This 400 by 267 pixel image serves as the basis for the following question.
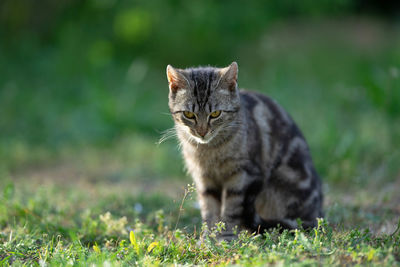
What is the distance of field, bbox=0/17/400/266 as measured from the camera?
294cm

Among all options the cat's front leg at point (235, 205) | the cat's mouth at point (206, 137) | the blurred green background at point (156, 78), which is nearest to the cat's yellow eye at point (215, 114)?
the cat's mouth at point (206, 137)

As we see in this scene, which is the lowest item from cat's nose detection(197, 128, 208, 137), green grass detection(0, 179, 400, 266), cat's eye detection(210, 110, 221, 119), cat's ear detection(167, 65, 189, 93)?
green grass detection(0, 179, 400, 266)

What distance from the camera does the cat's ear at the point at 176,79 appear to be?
356cm

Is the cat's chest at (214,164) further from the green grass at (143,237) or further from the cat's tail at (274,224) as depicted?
the cat's tail at (274,224)

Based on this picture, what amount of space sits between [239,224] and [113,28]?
740cm

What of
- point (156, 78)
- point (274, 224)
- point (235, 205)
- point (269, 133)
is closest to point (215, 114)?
point (269, 133)

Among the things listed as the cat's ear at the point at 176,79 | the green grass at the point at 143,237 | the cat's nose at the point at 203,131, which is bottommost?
the green grass at the point at 143,237

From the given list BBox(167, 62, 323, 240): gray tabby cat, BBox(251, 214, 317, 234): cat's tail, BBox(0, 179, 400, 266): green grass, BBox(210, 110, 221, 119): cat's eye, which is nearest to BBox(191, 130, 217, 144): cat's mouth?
BBox(167, 62, 323, 240): gray tabby cat

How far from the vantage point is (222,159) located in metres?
3.58

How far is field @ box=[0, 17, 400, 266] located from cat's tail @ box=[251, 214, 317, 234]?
16cm

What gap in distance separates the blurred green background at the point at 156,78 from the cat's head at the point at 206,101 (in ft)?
7.04

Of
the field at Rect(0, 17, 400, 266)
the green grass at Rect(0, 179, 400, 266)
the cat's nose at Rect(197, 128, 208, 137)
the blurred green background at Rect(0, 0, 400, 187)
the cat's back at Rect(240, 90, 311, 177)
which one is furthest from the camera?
the blurred green background at Rect(0, 0, 400, 187)

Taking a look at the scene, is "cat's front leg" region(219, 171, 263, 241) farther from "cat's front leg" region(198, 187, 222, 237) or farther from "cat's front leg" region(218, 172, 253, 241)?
"cat's front leg" region(198, 187, 222, 237)

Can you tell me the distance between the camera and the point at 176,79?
361 centimetres
